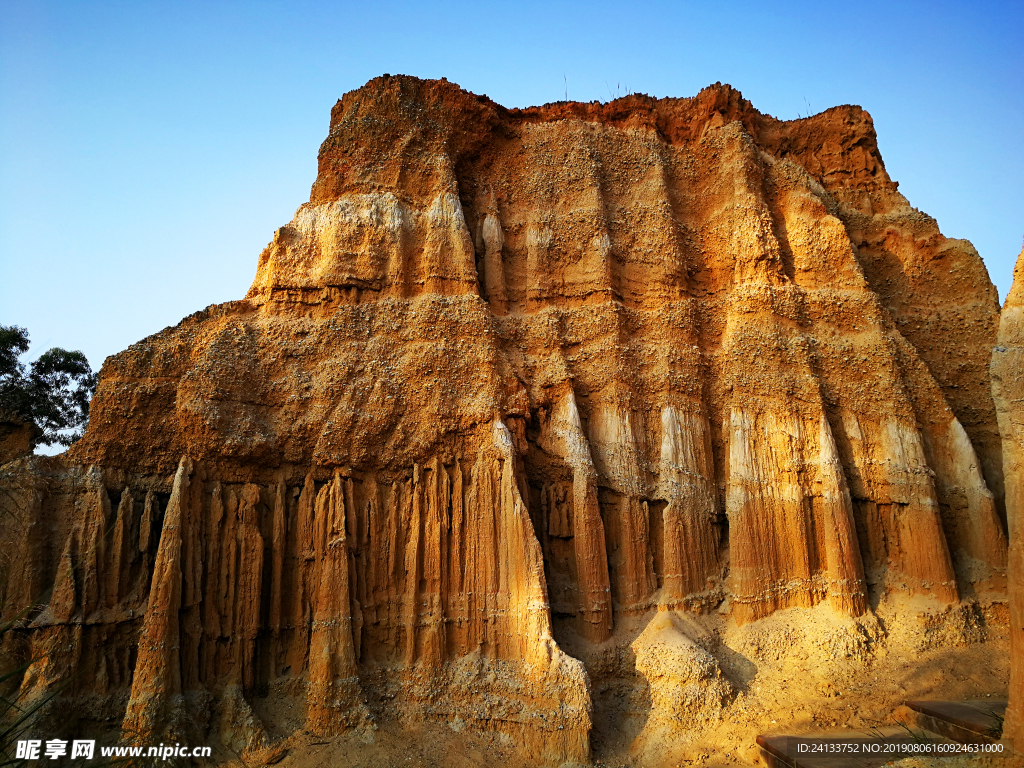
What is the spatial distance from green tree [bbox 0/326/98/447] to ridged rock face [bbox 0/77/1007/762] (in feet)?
32.4

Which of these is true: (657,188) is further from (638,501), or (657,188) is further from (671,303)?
(638,501)

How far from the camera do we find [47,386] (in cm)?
2866

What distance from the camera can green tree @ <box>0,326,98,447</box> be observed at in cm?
2762

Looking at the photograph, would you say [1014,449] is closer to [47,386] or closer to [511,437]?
[511,437]

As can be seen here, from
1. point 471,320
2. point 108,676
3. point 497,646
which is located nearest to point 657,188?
point 471,320

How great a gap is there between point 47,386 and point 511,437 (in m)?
19.4

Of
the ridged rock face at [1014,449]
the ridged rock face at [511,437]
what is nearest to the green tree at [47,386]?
the ridged rock face at [511,437]

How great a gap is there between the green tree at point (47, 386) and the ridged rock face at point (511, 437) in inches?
389

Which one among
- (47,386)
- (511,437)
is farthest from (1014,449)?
(47,386)

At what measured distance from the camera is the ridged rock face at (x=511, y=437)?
1878cm

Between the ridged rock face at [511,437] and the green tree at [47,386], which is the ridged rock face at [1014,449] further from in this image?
the green tree at [47,386]

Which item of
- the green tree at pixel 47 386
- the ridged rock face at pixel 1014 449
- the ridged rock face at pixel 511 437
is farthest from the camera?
the green tree at pixel 47 386

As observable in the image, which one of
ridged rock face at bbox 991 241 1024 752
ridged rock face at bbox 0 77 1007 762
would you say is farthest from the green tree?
ridged rock face at bbox 991 241 1024 752

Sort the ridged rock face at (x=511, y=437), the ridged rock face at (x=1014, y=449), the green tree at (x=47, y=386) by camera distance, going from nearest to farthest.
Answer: the ridged rock face at (x=1014, y=449) < the ridged rock face at (x=511, y=437) < the green tree at (x=47, y=386)
